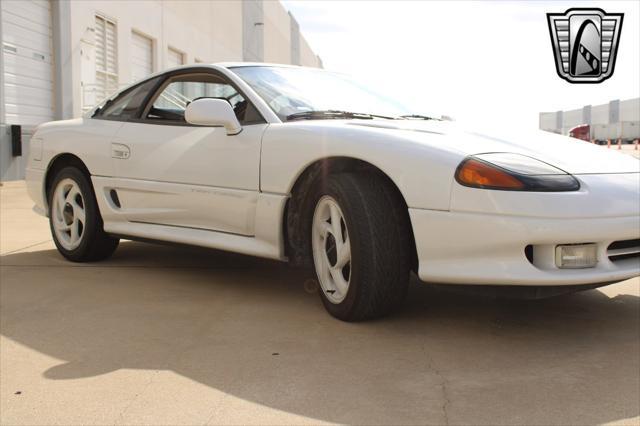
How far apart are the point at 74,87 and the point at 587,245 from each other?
A: 47.2 ft

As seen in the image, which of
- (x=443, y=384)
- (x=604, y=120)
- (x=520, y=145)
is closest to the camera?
(x=443, y=384)

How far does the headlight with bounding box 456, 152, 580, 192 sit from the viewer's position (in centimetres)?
302

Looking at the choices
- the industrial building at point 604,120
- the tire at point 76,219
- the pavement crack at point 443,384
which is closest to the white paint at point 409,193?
the tire at point 76,219

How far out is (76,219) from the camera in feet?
16.8

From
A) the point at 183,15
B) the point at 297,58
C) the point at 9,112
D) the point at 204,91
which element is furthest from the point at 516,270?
the point at 297,58

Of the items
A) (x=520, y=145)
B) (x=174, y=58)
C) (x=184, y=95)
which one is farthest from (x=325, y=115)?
(x=174, y=58)

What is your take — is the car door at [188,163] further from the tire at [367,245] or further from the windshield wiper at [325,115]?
the tire at [367,245]

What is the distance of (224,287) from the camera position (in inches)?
172

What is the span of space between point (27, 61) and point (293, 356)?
42.1 feet

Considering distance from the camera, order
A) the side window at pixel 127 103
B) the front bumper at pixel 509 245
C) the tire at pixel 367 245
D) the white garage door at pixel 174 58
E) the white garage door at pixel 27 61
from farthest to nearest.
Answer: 1. the white garage door at pixel 174 58
2. the white garage door at pixel 27 61
3. the side window at pixel 127 103
4. the tire at pixel 367 245
5. the front bumper at pixel 509 245

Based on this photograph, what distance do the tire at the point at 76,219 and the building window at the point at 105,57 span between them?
12543mm

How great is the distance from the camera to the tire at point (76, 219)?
497 centimetres

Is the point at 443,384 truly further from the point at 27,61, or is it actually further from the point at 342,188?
the point at 27,61

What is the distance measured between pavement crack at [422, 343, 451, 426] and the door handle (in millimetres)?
2404
